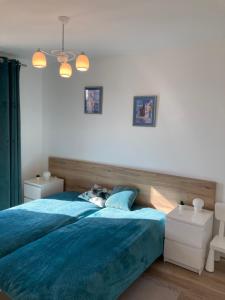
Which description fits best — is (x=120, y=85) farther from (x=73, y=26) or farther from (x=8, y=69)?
(x=8, y=69)

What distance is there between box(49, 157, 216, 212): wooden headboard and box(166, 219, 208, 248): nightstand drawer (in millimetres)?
464

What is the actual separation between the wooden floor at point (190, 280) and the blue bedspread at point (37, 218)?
485mm

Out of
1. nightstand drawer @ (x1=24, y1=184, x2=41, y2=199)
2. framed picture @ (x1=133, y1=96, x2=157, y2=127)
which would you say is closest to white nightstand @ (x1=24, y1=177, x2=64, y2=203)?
nightstand drawer @ (x1=24, y1=184, x2=41, y2=199)

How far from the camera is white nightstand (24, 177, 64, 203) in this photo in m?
4.03

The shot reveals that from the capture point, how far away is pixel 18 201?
4.04 m

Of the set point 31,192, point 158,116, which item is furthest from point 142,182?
point 31,192

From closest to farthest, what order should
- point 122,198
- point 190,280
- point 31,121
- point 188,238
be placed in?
point 190,280, point 188,238, point 122,198, point 31,121

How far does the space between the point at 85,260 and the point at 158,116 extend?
78.9 inches

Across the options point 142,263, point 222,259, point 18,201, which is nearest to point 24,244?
point 142,263

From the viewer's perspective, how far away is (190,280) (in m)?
2.70

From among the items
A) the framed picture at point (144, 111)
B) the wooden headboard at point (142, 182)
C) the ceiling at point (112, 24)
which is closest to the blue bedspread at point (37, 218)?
the wooden headboard at point (142, 182)

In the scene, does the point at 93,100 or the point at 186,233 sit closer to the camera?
the point at 186,233

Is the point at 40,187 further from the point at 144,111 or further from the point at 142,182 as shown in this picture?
the point at 144,111

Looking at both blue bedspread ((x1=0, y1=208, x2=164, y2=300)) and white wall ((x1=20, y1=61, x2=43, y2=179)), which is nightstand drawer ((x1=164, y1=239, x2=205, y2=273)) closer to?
blue bedspread ((x1=0, y1=208, x2=164, y2=300))
